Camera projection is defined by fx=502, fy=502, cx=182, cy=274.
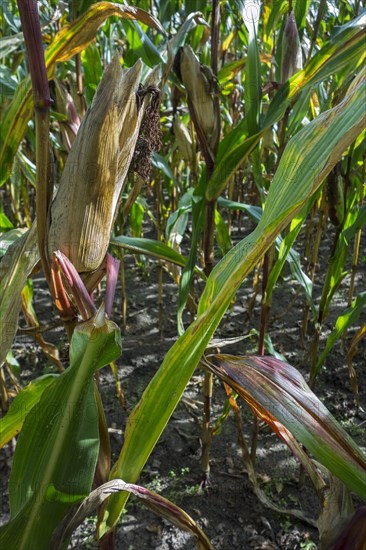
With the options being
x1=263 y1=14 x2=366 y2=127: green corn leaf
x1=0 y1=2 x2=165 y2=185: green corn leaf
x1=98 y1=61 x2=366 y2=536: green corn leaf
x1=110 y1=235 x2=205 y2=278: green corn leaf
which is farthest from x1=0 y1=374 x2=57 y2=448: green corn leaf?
x1=263 y1=14 x2=366 y2=127: green corn leaf

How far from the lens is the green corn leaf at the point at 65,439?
44cm

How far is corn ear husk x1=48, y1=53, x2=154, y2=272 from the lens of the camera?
20.1 inches

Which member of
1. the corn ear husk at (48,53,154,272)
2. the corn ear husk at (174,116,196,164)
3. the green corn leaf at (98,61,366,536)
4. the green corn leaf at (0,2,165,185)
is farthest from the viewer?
the corn ear husk at (174,116,196,164)

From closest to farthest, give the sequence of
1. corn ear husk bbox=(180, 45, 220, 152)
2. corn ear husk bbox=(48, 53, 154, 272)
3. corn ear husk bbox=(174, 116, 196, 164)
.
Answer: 1. corn ear husk bbox=(48, 53, 154, 272)
2. corn ear husk bbox=(180, 45, 220, 152)
3. corn ear husk bbox=(174, 116, 196, 164)

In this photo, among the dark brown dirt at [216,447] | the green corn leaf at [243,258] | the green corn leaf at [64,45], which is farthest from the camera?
the dark brown dirt at [216,447]

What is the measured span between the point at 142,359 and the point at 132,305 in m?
0.36

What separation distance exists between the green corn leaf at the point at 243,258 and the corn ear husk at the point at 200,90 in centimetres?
41

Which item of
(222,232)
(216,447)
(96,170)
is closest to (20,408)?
(96,170)

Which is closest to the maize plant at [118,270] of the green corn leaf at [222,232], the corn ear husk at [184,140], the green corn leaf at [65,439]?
the green corn leaf at [65,439]

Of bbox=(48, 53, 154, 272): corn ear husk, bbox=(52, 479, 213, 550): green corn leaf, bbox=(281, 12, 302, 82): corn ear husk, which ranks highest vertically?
bbox=(281, 12, 302, 82): corn ear husk

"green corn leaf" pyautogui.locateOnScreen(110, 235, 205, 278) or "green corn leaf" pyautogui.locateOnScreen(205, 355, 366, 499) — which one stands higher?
"green corn leaf" pyautogui.locateOnScreen(110, 235, 205, 278)

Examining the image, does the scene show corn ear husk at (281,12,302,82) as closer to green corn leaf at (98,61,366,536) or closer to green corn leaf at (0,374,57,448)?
green corn leaf at (98,61,366,536)

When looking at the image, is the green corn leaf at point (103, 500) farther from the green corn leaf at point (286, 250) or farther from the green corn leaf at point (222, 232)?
the green corn leaf at point (222, 232)

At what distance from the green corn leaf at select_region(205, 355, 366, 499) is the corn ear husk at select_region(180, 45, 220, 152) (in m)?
→ 0.40
